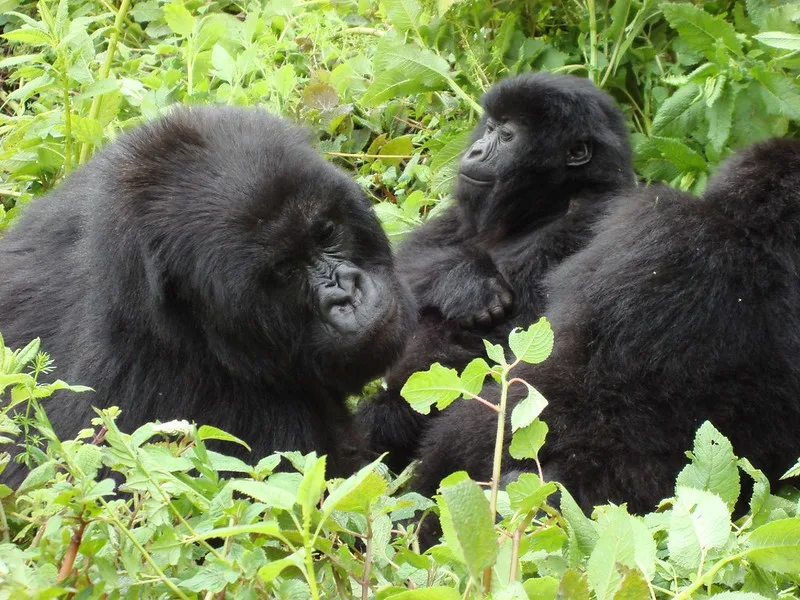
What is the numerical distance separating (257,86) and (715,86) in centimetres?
215

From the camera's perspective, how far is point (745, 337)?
3164mm

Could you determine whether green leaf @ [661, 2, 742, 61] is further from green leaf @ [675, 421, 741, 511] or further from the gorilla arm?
green leaf @ [675, 421, 741, 511]

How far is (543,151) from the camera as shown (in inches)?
188

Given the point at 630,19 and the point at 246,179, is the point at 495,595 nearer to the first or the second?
the point at 246,179

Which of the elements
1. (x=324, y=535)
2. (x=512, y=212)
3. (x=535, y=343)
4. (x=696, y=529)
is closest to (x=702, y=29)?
(x=512, y=212)

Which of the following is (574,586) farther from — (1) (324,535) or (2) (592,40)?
(2) (592,40)

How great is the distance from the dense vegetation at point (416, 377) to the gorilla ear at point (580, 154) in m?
0.38

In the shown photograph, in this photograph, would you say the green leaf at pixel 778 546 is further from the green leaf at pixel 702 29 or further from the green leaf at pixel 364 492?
the green leaf at pixel 702 29

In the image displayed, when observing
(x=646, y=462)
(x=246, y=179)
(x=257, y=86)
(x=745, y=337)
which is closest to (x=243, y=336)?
(x=246, y=179)

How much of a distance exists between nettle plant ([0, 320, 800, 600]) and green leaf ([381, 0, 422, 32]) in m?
3.63

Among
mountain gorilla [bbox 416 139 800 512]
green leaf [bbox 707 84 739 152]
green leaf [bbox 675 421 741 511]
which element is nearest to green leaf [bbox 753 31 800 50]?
green leaf [bbox 707 84 739 152]

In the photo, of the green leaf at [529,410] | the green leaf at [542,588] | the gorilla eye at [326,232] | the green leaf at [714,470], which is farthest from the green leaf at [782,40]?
the green leaf at [542,588]

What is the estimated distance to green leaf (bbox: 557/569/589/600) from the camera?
5.76 feet

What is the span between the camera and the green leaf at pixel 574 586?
5.76 feet
